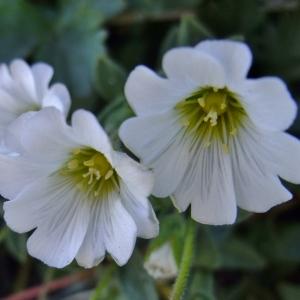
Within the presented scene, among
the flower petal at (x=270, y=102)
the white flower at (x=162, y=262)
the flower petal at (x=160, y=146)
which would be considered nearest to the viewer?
the flower petal at (x=270, y=102)

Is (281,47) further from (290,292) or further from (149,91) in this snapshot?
(149,91)

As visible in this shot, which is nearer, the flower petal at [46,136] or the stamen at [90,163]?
the flower petal at [46,136]

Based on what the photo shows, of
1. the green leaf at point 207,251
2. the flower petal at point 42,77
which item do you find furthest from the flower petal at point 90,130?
the green leaf at point 207,251

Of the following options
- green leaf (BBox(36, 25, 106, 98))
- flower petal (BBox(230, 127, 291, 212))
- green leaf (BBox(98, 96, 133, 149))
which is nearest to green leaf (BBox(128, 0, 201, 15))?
green leaf (BBox(36, 25, 106, 98))

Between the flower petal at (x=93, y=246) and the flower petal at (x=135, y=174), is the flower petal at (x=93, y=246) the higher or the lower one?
the lower one

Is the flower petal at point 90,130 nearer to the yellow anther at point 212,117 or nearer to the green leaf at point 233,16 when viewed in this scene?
the yellow anther at point 212,117

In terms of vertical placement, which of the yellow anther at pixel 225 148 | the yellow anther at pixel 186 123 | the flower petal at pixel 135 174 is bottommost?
the yellow anther at pixel 225 148
